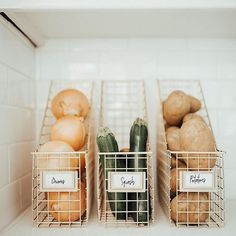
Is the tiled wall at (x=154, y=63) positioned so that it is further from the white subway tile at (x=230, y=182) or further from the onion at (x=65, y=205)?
the onion at (x=65, y=205)

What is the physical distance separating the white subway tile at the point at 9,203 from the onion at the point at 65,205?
9 centimetres

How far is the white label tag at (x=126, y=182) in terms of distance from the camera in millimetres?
754

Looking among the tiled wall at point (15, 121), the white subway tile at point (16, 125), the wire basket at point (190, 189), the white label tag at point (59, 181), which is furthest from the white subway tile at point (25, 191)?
the wire basket at point (190, 189)

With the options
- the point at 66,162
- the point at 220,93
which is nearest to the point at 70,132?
the point at 66,162

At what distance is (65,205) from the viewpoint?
2.57ft

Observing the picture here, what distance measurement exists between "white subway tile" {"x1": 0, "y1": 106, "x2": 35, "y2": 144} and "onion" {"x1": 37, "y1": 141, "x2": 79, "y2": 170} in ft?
0.30

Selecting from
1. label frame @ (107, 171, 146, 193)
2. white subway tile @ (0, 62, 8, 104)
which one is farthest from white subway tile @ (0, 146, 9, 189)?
label frame @ (107, 171, 146, 193)

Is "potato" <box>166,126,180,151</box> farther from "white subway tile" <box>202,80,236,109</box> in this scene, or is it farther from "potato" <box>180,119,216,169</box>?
"white subway tile" <box>202,80,236,109</box>

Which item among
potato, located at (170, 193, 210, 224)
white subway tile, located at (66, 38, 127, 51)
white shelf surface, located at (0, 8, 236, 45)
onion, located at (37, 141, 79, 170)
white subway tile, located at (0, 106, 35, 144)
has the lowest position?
potato, located at (170, 193, 210, 224)

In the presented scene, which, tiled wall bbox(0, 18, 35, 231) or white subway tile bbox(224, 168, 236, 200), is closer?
tiled wall bbox(0, 18, 35, 231)

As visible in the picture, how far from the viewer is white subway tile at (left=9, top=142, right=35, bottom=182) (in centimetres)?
86

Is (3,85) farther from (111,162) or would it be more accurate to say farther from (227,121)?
(227,121)
